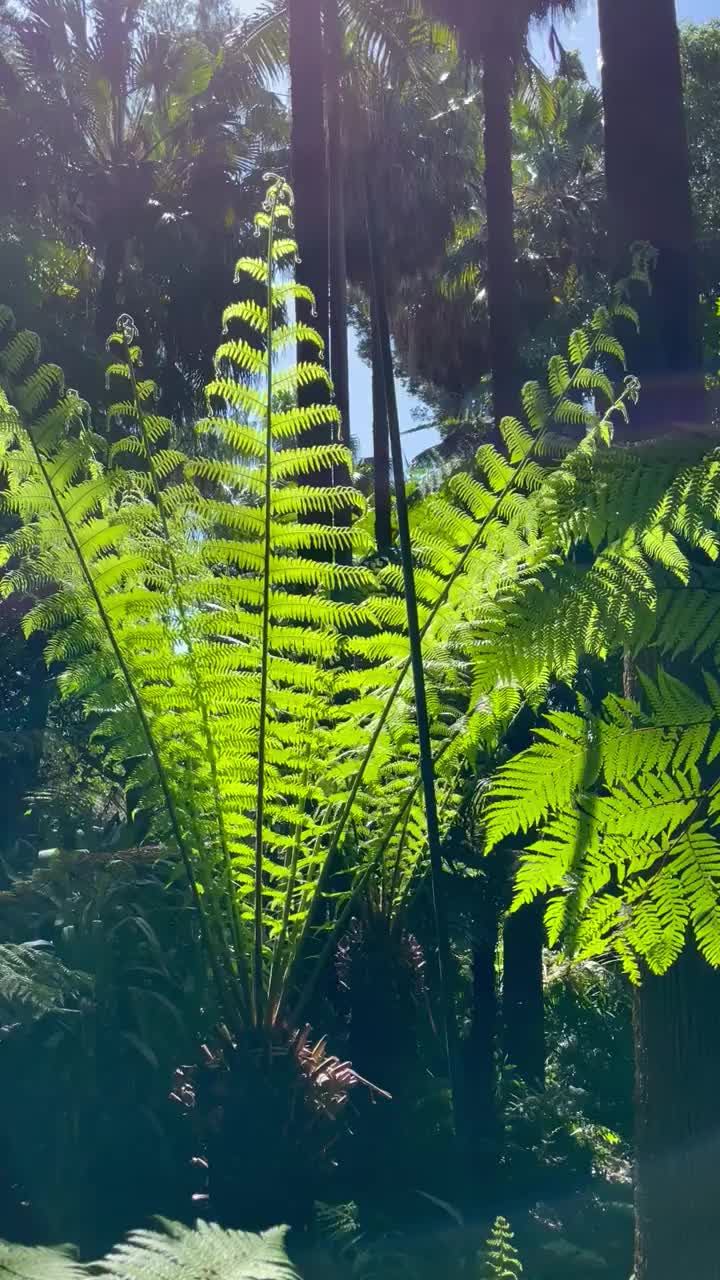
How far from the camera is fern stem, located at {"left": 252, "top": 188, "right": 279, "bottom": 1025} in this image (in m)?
2.41

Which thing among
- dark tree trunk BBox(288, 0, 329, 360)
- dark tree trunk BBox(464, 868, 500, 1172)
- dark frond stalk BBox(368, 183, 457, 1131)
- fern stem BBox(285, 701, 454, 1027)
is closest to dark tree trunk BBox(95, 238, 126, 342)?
dark tree trunk BBox(288, 0, 329, 360)

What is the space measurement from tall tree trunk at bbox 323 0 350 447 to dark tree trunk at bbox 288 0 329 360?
1.32 m

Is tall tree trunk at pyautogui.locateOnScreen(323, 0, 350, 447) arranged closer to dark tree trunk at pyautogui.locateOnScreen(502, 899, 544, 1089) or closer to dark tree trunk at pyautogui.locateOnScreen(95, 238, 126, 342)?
dark tree trunk at pyautogui.locateOnScreen(95, 238, 126, 342)

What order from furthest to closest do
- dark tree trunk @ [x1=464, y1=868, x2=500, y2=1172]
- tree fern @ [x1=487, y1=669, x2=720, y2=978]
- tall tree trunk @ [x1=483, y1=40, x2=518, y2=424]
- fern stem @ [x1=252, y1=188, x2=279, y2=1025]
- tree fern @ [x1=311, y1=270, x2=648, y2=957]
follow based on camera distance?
tall tree trunk @ [x1=483, y1=40, x2=518, y2=424] → dark tree trunk @ [x1=464, y1=868, x2=500, y2=1172] → fern stem @ [x1=252, y1=188, x2=279, y2=1025] → tree fern @ [x1=311, y1=270, x2=648, y2=957] → tree fern @ [x1=487, y1=669, x2=720, y2=978]

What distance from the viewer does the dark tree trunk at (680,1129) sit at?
2.70m

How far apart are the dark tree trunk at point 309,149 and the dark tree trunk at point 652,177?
3020mm

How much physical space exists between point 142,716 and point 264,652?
412mm

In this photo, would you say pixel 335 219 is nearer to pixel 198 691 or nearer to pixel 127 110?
pixel 127 110

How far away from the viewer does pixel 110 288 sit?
490 inches

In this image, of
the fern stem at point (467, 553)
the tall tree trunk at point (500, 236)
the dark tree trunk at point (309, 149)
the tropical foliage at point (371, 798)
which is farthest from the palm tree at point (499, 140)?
the fern stem at point (467, 553)

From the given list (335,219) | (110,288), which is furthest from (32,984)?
(110,288)

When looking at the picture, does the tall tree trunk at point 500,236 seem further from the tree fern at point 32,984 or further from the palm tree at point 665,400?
the tree fern at point 32,984

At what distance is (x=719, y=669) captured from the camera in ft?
8.67

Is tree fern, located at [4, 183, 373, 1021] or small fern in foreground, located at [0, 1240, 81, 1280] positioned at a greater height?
tree fern, located at [4, 183, 373, 1021]
